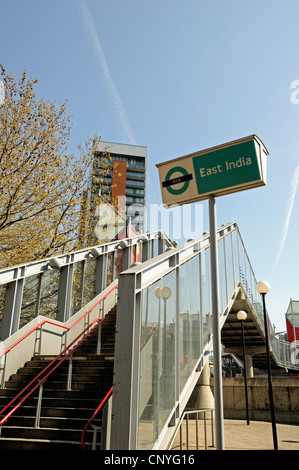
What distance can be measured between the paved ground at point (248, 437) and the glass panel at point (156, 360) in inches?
131

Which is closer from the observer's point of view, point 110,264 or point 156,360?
point 156,360

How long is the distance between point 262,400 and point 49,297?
9.97 m

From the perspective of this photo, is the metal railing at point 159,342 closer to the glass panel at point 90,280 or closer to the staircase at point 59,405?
the staircase at point 59,405

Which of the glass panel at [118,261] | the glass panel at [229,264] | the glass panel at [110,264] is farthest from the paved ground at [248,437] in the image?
the glass panel at [118,261]

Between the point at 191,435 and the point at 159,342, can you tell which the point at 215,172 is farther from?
the point at 191,435

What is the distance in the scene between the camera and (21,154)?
45.9ft

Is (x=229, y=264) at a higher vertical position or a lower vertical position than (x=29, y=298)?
higher

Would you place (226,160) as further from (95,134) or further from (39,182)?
(95,134)

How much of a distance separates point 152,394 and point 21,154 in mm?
10977

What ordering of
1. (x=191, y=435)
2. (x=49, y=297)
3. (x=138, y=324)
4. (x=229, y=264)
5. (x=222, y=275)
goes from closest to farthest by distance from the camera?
(x=138, y=324), (x=191, y=435), (x=222, y=275), (x=49, y=297), (x=229, y=264)

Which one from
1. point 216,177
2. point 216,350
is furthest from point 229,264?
point 216,177

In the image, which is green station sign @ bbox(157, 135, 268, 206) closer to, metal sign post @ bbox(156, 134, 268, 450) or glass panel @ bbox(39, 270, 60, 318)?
metal sign post @ bbox(156, 134, 268, 450)

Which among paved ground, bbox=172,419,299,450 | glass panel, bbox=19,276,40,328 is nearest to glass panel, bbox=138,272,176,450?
paved ground, bbox=172,419,299,450

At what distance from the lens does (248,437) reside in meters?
11.3
